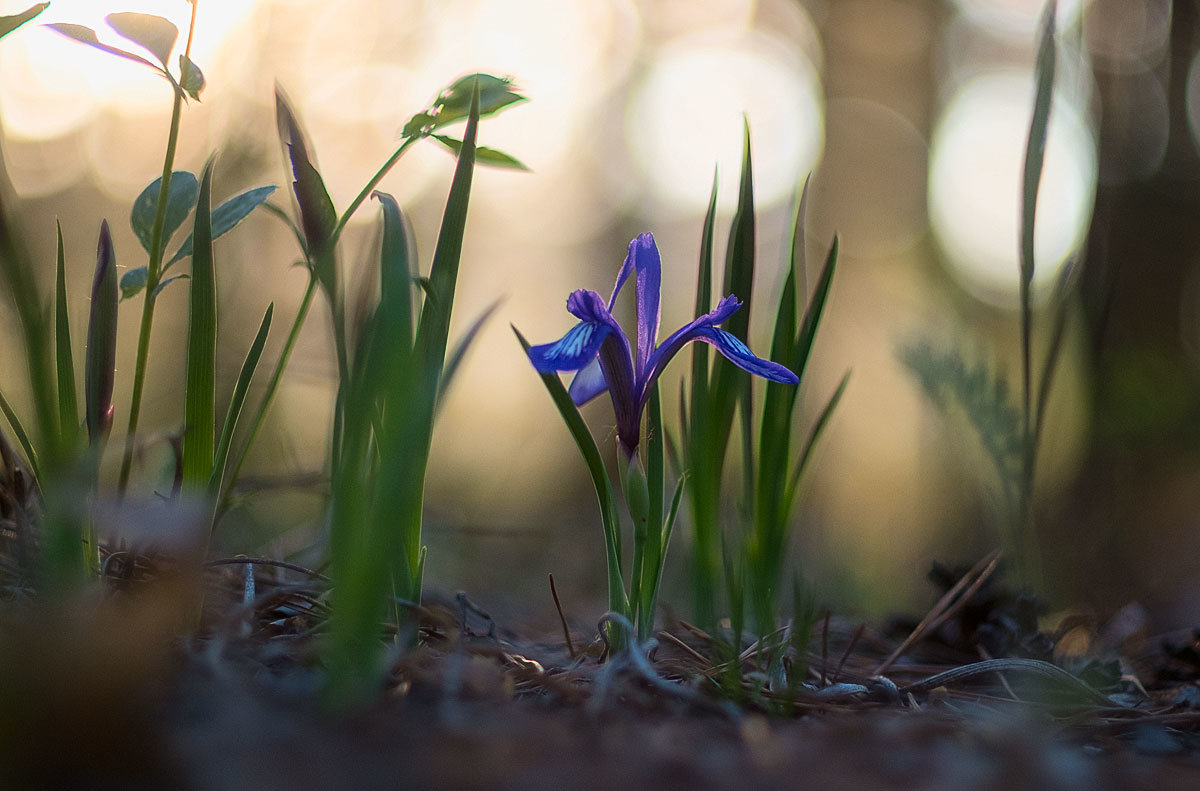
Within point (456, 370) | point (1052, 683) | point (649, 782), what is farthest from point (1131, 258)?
point (649, 782)

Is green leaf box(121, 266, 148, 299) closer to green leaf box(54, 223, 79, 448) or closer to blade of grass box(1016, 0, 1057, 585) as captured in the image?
green leaf box(54, 223, 79, 448)

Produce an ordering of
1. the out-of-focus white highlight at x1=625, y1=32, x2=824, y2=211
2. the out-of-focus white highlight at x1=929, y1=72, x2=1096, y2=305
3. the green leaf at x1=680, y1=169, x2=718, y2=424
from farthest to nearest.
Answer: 1. the out-of-focus white highlight at x1=625, y1=32, x2=824, y2=211
2. the out-of-focus white highlight at x1=929, y1=72, x2=1096, y2=305
3. the green leaf at x1=680, y1=169, x2=718, y2=424

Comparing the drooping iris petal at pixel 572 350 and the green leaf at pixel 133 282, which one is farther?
the green leaf at pixel 133 282

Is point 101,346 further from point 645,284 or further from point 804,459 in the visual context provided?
point 804,459

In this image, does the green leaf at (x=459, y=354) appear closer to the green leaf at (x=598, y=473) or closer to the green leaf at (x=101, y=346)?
the green leaf at (x=598, y=473)

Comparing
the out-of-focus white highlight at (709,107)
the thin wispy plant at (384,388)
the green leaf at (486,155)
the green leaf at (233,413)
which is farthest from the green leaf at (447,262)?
the out-of-focus white highlight at (709,107)

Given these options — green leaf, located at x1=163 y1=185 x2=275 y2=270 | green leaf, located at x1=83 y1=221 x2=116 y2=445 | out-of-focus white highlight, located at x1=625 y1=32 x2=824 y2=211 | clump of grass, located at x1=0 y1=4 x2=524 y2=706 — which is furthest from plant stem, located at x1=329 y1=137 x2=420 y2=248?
out-of-focus white highlight, located at x1=625 y1=32 x2=824 y2=211
